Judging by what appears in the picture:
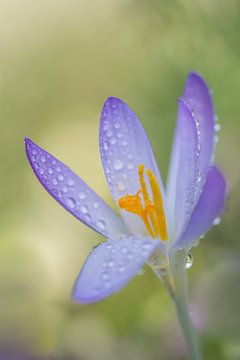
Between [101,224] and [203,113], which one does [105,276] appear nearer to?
[101,224]

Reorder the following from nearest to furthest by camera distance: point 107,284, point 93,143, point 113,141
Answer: point 107,284 → point 113,141 → point 93,143

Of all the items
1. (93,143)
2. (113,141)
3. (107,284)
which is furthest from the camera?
(93,143)

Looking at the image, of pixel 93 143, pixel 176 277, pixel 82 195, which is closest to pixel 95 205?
pixel 82 195

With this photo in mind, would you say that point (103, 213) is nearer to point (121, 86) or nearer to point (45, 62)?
point (121, 86)

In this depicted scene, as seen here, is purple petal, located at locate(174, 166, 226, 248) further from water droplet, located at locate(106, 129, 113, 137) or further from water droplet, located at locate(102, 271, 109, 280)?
water droplet, located at locate(106, 129, 113, 137)

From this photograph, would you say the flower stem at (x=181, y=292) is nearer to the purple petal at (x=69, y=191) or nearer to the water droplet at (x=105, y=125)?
the purple petal at (x=69, y=191)

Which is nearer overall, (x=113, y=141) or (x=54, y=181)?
(x=54, y=181)
